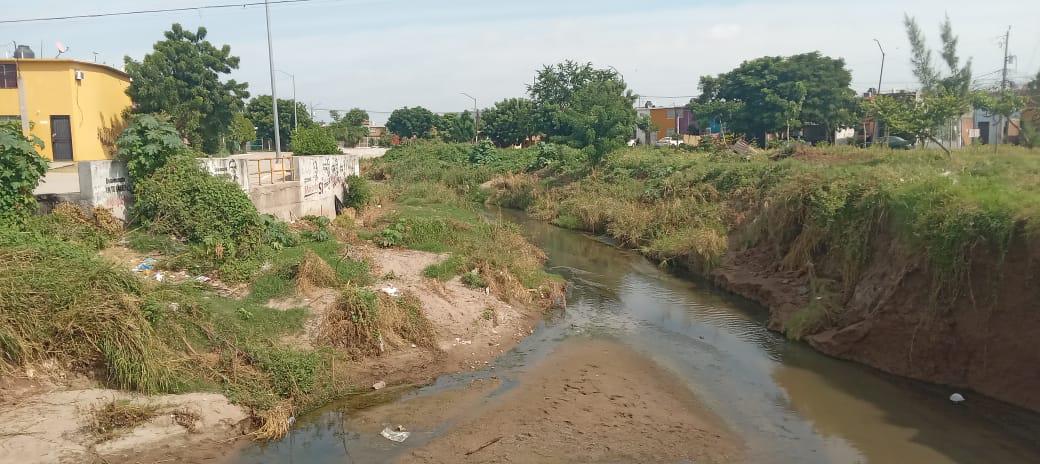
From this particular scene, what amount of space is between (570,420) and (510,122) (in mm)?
51107

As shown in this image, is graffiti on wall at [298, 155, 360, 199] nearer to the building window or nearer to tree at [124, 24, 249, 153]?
tree at [124, 24, 249, 153]

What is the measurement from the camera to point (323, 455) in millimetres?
9672

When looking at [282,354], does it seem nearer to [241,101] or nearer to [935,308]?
[935,308]

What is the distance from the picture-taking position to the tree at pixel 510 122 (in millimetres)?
59938

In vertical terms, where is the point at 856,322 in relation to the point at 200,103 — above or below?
below

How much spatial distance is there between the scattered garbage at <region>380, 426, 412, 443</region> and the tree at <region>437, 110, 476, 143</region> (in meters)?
55.3

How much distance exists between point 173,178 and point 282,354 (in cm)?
646

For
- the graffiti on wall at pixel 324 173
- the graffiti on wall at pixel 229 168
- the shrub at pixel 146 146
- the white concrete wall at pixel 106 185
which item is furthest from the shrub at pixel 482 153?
the white concrete wall at pixel 106 185

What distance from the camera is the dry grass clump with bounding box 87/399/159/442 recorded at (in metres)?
9.04

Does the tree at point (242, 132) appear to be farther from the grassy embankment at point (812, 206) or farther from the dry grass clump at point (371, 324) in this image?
the dry grass clump at point (371, 324)

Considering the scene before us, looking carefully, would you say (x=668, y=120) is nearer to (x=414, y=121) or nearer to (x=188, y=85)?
(x=414, y=121)

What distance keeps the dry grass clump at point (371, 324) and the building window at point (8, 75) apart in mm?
23498

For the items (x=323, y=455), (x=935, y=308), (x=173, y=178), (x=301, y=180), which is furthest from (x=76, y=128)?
(x=935, y=308)

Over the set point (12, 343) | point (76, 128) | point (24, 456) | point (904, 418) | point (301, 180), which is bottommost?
point (904, 418)
